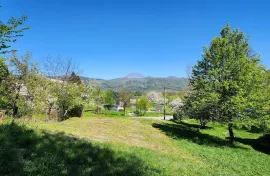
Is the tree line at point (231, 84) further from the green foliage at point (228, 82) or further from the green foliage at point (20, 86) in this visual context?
the green foliage at point (20, 86)

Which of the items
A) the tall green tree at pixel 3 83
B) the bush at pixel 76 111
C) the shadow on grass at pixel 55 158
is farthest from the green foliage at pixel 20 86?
the shadow on grass at pixel 55 158

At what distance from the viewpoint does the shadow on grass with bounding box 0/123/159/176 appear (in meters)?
7.92

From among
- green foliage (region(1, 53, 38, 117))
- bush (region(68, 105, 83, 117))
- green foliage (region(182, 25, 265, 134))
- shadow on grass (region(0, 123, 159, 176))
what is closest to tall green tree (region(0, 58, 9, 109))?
green foliage (region(1, 53, 38, 117))

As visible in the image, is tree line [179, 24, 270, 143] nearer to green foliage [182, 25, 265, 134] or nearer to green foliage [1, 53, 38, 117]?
green foliage [182, 25, 265, 134]

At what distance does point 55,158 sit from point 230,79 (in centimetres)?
2307

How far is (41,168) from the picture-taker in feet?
26.1

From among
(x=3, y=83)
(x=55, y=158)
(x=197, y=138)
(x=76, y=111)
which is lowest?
(x=197, y=138)

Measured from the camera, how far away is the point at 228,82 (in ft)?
83.9

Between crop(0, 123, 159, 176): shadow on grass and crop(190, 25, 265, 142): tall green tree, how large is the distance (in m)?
17.5

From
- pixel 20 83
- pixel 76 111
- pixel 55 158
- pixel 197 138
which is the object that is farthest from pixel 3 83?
pixel 197 138

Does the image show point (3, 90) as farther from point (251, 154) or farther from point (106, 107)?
point (106, 107)

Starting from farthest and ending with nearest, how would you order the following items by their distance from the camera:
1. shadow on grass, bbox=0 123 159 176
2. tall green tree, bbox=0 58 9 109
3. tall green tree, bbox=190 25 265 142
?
tall green tree, bbox=0 58 9 109, tall green tree, bbox=190 25 265 142, shadow on grass, bbox=0 123 159 176

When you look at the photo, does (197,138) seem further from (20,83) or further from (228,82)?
(20,83)

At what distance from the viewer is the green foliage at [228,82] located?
25.1 m
